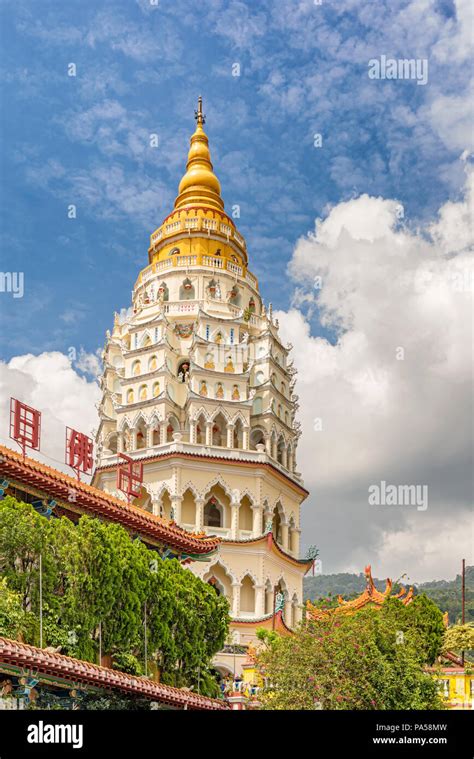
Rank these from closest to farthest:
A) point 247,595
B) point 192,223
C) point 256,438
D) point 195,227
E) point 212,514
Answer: point 247,595, point 212,514, point 256,438, point 195,227, point 192,223

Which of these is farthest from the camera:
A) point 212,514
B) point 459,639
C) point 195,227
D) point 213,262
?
point 195,227

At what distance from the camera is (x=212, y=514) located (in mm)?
55219

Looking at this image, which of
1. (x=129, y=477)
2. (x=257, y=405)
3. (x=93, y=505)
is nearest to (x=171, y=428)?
(x=257, y=405)

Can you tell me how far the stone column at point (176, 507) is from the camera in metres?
51.6

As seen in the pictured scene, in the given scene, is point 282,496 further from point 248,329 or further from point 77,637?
point 77,637

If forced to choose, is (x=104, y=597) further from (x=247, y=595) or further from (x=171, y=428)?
(x=171, y=428)

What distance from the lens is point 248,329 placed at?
6072cm

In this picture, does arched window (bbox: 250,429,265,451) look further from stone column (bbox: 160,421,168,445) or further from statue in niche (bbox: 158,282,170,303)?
statue in niche (bbox: 158,282,170,303)

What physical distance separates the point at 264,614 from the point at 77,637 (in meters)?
24.1

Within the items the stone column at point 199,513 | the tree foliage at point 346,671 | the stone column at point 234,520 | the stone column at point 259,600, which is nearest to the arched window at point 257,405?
the stone column at point 234,520

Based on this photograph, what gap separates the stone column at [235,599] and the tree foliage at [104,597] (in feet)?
48.8

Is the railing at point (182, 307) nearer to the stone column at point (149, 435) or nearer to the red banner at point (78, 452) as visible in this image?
the stone column at point (149, 435)

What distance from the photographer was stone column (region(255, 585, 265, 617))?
169 feet

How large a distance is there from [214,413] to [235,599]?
963cm
